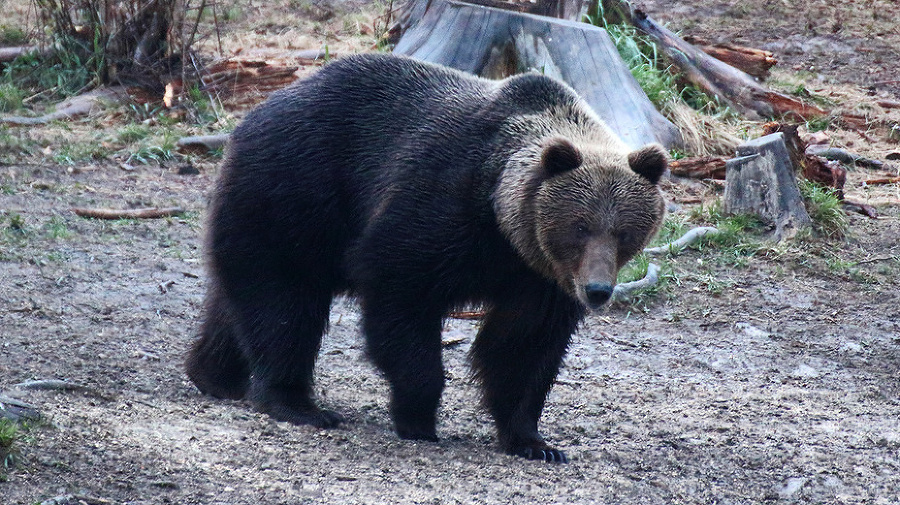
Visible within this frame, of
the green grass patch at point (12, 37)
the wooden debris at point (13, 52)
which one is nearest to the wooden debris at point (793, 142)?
the wooden debris at point (13, 52)

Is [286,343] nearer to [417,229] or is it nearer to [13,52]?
[417,229]

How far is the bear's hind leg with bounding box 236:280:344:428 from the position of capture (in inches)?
209

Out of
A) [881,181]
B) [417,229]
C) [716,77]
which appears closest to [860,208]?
[881,181]

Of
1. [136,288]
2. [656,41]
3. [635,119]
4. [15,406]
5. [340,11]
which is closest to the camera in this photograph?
[15,406]

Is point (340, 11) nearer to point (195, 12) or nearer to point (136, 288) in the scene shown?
point (195, 12)

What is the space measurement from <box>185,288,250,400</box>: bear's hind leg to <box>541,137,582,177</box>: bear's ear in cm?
203

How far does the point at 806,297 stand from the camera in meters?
7.67

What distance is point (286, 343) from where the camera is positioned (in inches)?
210

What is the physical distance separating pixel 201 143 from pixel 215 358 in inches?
193

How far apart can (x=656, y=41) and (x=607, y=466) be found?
7523 mm

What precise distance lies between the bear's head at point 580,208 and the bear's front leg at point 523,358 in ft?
1.25

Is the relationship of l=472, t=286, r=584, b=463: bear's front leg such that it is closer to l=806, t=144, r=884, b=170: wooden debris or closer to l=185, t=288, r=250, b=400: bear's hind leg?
l=185, t=288, r=250, b=400: bear's hind leg

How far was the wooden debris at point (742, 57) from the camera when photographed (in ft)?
39.1

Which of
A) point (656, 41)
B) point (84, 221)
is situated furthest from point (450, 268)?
point (656, 41)
